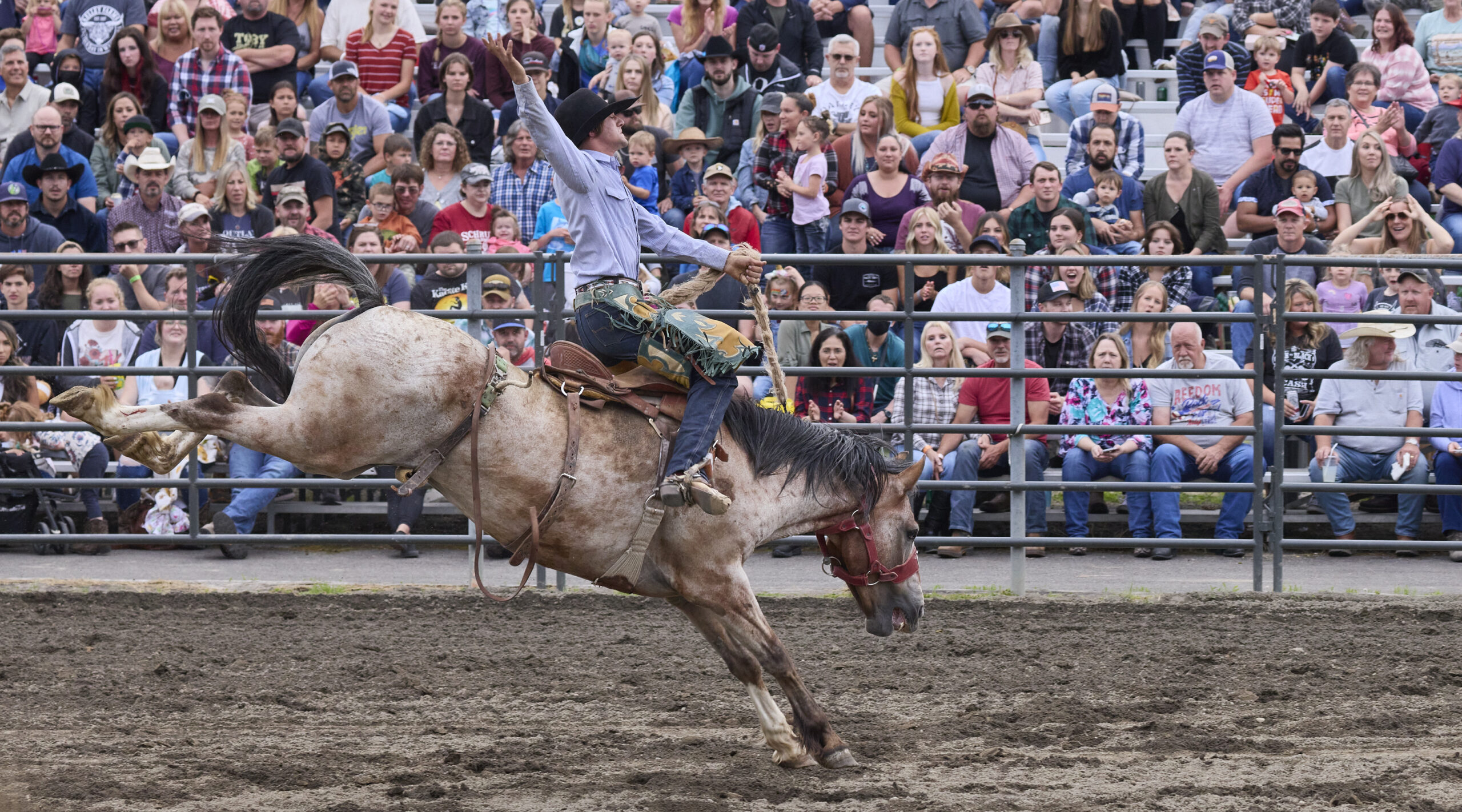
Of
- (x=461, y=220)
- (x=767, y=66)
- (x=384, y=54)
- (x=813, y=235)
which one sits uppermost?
(x=384, y=54)

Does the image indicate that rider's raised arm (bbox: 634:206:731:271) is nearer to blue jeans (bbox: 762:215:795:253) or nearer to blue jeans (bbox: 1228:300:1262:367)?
blue jeans (bbox: 1228:300:1262:367)

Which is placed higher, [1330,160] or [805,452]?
[1330,160]

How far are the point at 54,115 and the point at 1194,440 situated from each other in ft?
29.7

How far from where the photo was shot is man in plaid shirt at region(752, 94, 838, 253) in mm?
11578

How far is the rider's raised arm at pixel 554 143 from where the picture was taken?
17.3ft

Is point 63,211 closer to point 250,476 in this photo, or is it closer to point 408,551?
point 250,476

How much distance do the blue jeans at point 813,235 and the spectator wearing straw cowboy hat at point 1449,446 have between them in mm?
4413

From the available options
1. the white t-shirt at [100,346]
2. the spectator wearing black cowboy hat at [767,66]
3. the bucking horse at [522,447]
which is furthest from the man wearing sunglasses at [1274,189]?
the white t-shirt at [100,346]

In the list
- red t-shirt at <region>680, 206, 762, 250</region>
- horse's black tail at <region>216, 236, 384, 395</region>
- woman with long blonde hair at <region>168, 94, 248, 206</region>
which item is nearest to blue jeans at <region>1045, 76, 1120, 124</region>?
red t-shirt at <region>680, 206, 762, 250</region>

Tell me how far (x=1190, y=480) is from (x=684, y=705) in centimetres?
426

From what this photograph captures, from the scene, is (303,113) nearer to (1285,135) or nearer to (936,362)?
(936,362)

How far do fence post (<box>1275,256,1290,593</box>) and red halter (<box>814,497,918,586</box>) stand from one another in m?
3.41

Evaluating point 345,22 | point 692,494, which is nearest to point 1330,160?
point 692,494

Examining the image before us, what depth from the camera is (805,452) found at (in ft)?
18.7
